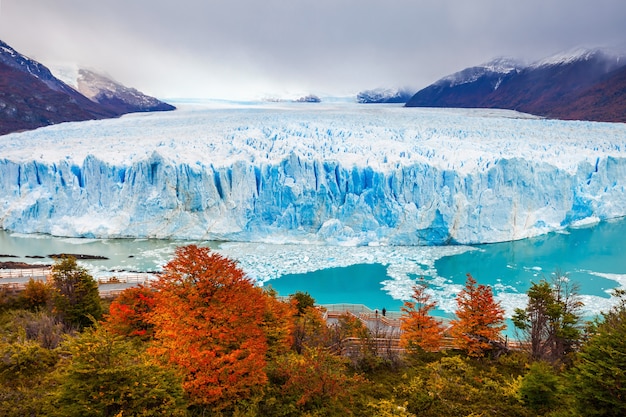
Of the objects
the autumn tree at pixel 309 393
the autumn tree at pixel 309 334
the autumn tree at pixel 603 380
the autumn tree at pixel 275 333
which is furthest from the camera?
the autumn tree at pixel 309 334

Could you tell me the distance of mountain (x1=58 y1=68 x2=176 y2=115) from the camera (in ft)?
215

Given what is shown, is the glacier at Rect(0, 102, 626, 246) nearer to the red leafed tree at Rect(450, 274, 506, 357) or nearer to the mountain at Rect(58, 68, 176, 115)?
the red leafed tree at Rect(450, 274, 506, 357)

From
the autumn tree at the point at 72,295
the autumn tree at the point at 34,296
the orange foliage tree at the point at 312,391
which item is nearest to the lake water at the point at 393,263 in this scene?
the autumn tree at the point at 34,296

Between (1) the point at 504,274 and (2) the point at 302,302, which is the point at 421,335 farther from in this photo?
(1) the point at 504,274

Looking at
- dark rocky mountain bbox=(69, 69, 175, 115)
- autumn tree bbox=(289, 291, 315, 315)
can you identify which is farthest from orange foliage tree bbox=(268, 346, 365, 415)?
dark rocky mountain bbox=(69, 69, 175, 115)

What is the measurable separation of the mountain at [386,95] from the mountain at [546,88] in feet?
26.1

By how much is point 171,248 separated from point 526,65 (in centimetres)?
5204

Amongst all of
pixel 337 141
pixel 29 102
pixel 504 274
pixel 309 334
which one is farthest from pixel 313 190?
pixel 29 102

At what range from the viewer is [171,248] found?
63.0 feet

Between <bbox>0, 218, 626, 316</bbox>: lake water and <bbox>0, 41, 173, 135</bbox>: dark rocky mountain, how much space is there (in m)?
28.2

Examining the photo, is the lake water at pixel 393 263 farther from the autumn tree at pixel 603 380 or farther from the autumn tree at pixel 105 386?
the autumn tree at pixel 105 386

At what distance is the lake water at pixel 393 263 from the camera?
48.3 feet

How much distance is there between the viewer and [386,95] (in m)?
68.7

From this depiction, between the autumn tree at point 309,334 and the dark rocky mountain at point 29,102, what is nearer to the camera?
the autumn tree at point 309,334
